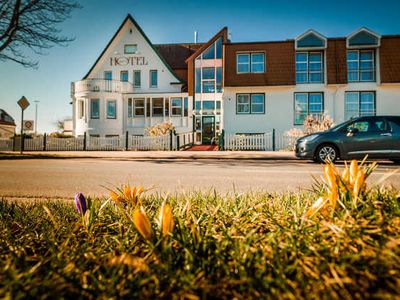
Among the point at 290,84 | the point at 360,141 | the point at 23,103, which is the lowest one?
the point at 360,141

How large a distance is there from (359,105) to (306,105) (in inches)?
160

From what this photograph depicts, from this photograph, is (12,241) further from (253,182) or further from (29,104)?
(29,104)

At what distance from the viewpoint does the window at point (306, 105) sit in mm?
22484

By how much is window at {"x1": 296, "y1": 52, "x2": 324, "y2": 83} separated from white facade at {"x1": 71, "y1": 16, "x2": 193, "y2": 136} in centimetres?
1022

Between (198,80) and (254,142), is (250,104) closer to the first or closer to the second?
(254,142)

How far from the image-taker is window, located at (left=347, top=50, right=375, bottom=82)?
22281 mm

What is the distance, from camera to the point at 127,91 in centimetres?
2764

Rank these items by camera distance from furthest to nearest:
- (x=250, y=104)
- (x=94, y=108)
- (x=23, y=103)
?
1. (x=94, y=108)
2. (x=250, y=104)
3. (x=23, y=103)

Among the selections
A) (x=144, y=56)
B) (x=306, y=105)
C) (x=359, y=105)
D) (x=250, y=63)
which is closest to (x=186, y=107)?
(x=144, y=56)

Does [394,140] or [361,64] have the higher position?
[361,64]

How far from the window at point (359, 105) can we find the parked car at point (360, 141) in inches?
510

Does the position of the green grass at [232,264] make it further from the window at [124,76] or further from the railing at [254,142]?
the window at [124,76]

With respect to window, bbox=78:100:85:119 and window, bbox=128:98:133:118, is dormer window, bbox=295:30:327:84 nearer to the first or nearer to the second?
window, bbox=128:98:133:118

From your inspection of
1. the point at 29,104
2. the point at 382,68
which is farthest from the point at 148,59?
the point at 382,68
